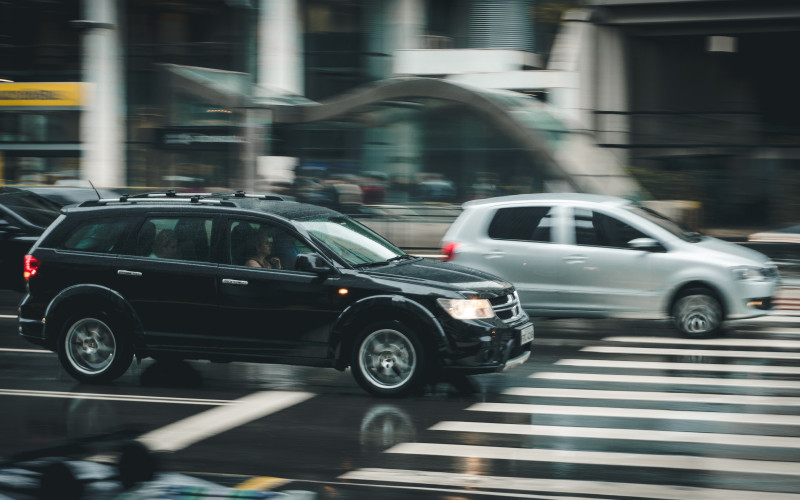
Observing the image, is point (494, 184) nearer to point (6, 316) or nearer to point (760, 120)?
point (760, 120)

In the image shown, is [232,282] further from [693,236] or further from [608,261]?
[693,236]

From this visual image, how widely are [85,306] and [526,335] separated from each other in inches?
152

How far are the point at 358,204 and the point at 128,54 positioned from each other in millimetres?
12144

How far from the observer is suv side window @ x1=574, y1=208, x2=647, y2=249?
12164 mm

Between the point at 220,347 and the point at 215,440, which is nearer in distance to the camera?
the point at 215,440

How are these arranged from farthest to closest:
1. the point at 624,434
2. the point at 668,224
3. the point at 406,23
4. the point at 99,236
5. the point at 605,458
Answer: the point at 406,23
the point at 668,224
the point at 99,236
the point at 624,434
the point at 605,458

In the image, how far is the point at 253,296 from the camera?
29.2 feet

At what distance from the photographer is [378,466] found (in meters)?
6.52

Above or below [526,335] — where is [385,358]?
below

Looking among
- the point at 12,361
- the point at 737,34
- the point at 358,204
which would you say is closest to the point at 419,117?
the point at 358,204

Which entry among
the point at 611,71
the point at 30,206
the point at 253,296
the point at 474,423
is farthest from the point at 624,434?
the point at 611,71

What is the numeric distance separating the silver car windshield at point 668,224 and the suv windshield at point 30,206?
8.63m

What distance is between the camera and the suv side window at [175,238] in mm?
9156

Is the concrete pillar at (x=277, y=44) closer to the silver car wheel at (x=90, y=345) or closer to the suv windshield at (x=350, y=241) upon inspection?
the suv windshield at (x=350, y=241)
